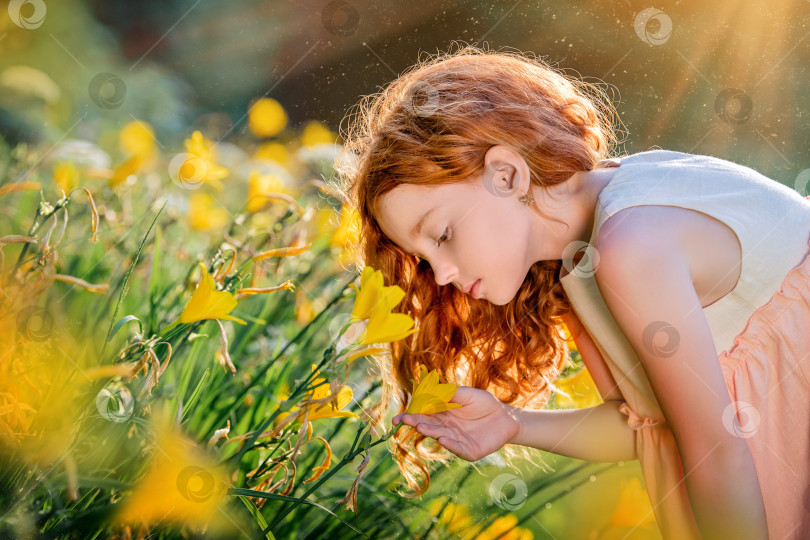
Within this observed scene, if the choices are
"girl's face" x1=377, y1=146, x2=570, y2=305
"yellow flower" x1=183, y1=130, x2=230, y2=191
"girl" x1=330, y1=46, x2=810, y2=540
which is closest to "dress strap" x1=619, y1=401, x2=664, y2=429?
"girl" x1=330, y1=46, x2=810, y2=540

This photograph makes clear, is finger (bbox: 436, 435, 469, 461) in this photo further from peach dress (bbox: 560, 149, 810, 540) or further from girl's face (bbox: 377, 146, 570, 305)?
peach dress (bbox: 560, 149, 810, 540)

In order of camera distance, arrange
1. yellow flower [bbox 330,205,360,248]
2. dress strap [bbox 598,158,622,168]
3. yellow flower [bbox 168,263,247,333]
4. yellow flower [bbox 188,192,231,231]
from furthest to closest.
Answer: yellow flower [bbox 188,192,231,231], yellow flower [bbox 330,205,360,248], dress strap [bbox 598,158,622,168], yellow flower [bbox 168,263,247,333]

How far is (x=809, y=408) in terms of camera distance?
106cm

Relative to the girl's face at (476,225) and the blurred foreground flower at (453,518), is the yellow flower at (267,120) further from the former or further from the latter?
A: the blurred foreground flower at (453,518)

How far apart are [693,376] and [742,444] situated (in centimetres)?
12

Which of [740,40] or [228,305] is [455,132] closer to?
[228,305]

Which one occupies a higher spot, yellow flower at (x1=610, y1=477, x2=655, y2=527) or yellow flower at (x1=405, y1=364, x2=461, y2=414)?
yellow flower at (x1=405, y1=364, x2=461, y2=414)

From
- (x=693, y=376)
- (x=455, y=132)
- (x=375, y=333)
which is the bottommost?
(x=693, y=376)

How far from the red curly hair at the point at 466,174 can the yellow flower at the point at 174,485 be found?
1.09 ft

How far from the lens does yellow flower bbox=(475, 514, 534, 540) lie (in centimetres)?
114

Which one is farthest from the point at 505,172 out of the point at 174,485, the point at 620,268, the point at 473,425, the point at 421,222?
the point at 174,485

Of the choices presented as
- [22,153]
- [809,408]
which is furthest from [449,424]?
[22,153]

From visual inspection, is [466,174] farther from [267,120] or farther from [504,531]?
[267,120]

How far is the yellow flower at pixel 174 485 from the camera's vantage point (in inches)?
31.3
